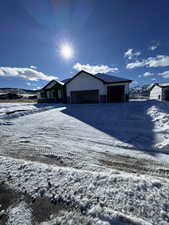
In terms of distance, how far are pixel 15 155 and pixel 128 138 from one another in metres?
4.16

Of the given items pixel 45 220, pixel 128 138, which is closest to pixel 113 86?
pixel 128 138

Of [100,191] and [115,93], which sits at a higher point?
[115,93]

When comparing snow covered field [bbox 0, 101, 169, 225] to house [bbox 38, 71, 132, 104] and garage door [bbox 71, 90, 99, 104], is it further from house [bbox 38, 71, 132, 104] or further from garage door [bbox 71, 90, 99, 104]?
garage door [bbox 71, 90, 99, 104]

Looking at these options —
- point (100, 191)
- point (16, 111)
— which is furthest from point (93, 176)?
point (16, 111)

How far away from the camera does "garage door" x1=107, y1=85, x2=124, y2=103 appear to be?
1697cm

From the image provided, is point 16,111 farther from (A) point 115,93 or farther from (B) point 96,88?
(A) point 115,93

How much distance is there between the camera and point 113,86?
1689 centimetres

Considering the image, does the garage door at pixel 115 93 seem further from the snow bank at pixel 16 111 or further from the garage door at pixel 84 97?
the snow bank at pixel 16 111

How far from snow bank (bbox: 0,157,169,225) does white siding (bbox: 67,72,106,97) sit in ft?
48.6

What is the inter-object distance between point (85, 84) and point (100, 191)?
1625 cm

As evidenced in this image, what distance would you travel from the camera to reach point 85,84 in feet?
57.1

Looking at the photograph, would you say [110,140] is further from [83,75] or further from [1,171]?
[83,75]

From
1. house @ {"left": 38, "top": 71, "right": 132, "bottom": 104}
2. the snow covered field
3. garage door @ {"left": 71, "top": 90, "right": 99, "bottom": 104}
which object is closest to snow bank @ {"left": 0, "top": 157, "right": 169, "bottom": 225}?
the snow covered field

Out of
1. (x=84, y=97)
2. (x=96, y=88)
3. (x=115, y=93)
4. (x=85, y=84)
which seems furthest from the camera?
(x=84, y=97)
